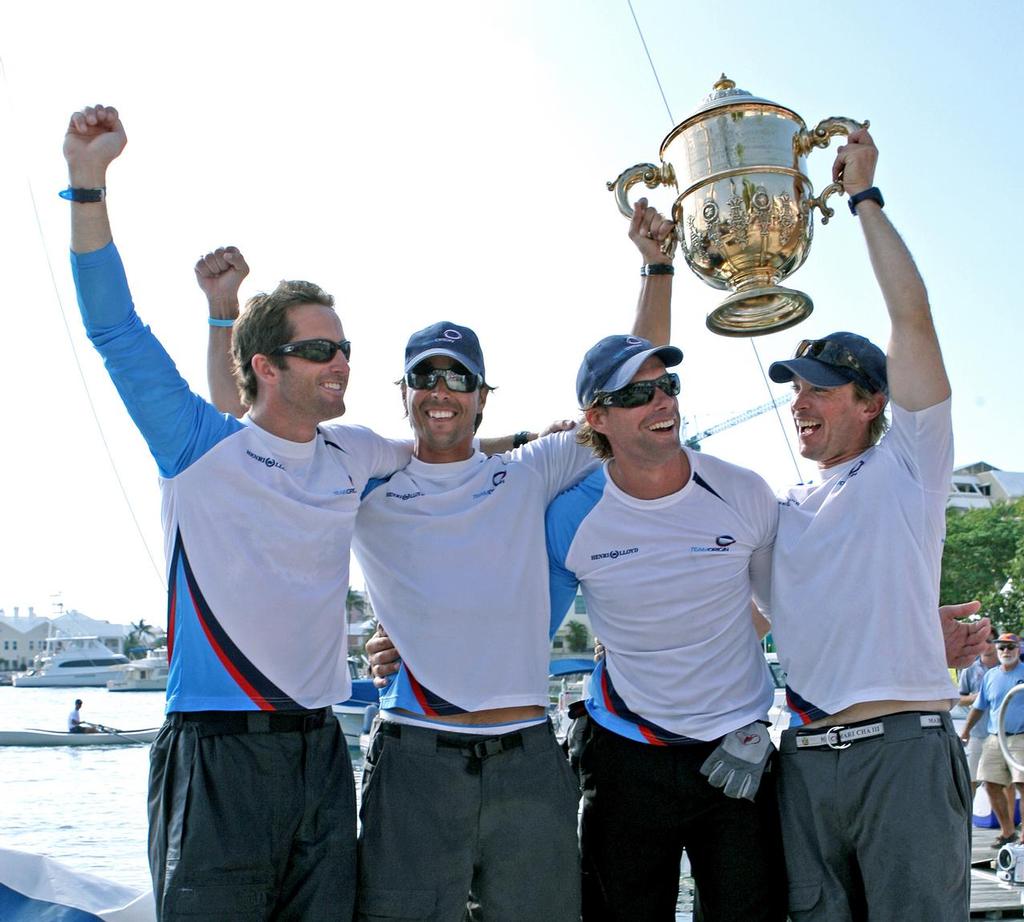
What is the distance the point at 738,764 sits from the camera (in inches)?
129

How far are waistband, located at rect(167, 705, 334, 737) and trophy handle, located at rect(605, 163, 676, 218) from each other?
255 cm

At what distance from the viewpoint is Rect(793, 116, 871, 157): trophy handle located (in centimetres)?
405

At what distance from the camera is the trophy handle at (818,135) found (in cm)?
405

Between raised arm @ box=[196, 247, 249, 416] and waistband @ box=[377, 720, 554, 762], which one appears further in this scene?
raised arm @ box=[196, 247, 249, 416]

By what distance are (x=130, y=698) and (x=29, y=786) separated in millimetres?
55087

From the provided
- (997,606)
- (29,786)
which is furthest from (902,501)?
(997,606)

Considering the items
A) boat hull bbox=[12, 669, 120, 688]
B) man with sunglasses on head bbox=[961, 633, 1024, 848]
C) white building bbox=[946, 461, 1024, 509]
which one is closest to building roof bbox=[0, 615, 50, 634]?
boat hull bbox=[12, 669, 120, 688]

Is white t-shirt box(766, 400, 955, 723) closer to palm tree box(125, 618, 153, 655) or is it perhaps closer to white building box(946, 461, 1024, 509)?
white building box(946, 461, 1024, 509)

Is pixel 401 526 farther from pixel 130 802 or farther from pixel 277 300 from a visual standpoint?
pixel 130 802

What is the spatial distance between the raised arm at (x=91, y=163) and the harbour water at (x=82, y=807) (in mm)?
5006

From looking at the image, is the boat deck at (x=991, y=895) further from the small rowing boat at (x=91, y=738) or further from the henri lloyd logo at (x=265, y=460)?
the small rowing boat at (x=91, y=738)

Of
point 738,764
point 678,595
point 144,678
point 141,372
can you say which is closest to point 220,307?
point 141,372

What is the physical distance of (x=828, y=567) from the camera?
3281 millimetres

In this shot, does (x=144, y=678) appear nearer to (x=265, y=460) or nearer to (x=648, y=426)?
(x=265, y=460)
